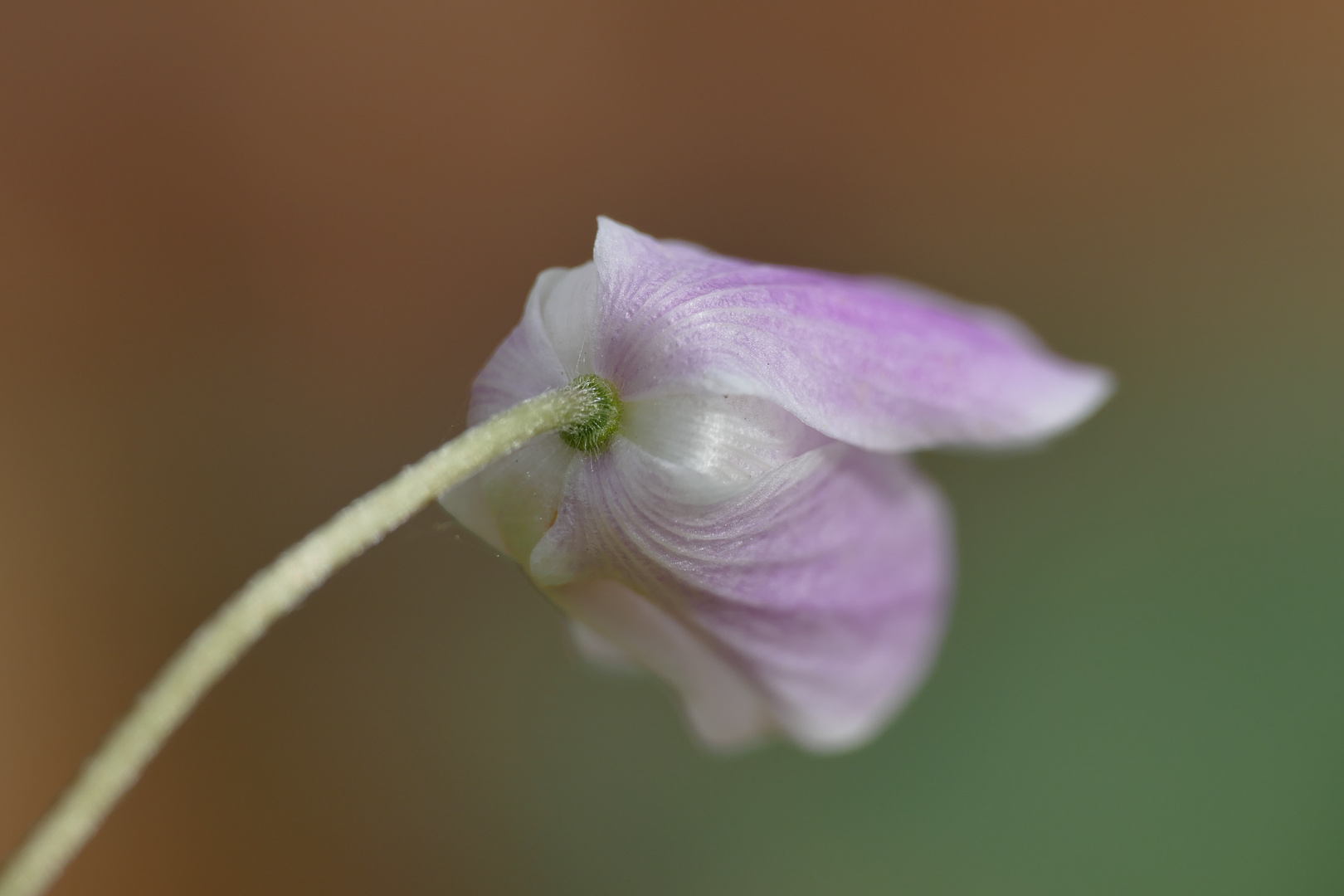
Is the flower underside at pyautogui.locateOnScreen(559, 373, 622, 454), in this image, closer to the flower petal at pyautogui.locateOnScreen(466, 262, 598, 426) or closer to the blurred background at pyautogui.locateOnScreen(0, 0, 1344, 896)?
the flower petal at pyautogui.locateOnScreen(466, 262, 598, 426)

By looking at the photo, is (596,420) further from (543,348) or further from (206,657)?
(206,657)

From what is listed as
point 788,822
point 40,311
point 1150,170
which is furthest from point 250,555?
point 1150,170

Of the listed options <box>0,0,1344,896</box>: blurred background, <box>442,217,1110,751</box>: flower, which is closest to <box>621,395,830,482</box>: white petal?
<box>442,217,1110,751</box>: flower

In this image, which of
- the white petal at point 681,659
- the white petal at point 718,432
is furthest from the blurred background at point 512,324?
the white petal at point 718,432

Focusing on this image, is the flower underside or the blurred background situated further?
the blurred background

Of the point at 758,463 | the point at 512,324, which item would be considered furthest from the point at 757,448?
the point at 512,324

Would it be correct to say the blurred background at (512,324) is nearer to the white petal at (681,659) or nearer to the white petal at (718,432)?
the white petal at (681,659)
